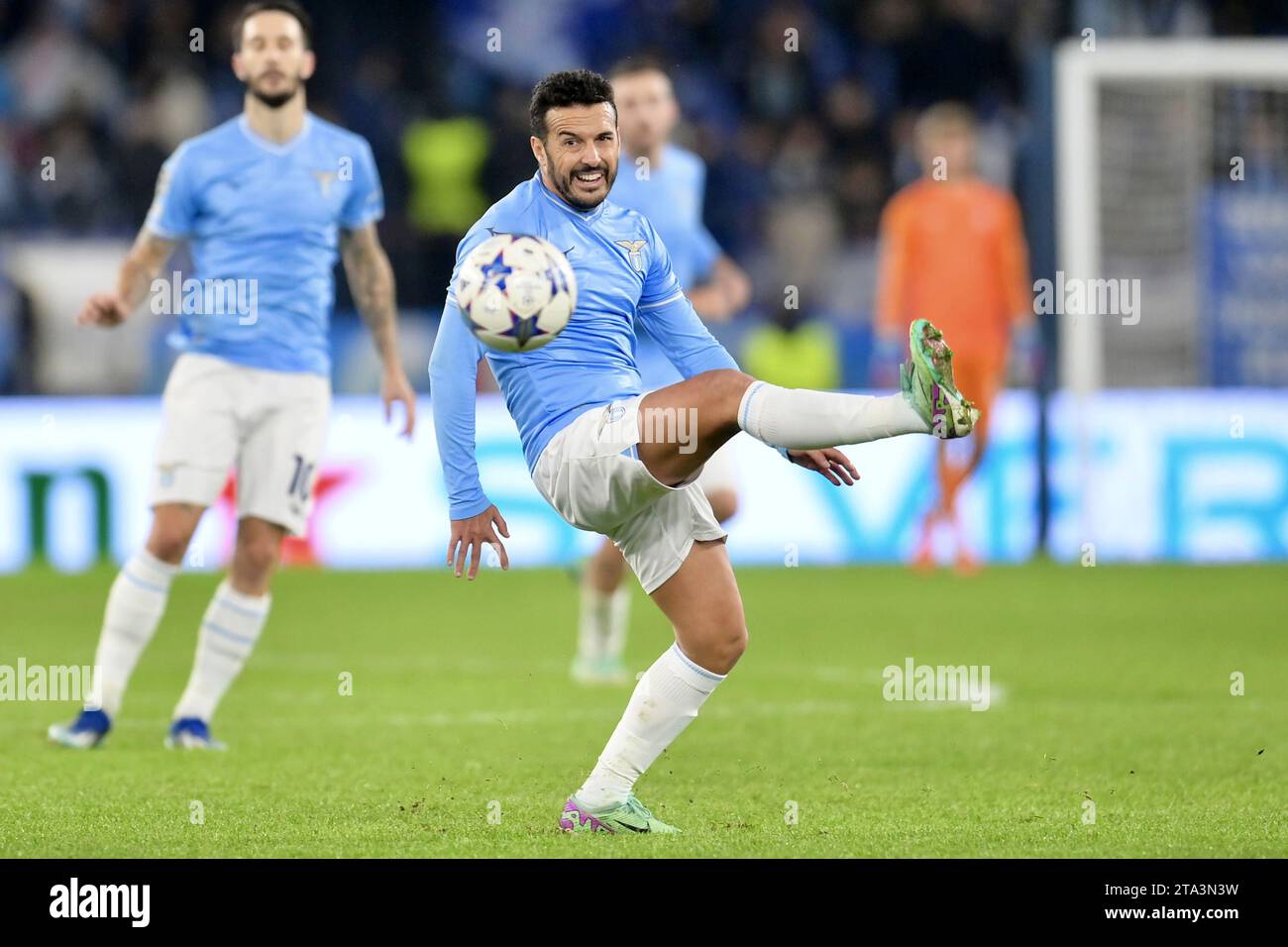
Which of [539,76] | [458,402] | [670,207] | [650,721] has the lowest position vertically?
[650,721]

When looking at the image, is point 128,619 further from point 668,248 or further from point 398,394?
point 668,248

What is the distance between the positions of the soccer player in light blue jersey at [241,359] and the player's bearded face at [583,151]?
6.67 ft

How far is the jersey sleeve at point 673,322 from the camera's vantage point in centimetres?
585

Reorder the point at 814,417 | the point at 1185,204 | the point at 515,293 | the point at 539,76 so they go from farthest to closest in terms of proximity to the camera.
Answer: the point at 539,76 < the point at 1185,204 < the point at 515,293 < the point at 814,417

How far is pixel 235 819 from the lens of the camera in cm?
578

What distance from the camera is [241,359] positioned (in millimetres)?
7477

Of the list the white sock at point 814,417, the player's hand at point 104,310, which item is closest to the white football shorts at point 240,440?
the player's hand at point 104,310

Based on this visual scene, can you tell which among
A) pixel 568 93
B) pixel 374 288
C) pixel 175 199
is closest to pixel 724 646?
pixel 568 93

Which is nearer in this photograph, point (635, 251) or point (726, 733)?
point (635, 251)

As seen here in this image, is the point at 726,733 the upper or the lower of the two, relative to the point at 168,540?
lower

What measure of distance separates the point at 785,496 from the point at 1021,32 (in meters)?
6.69

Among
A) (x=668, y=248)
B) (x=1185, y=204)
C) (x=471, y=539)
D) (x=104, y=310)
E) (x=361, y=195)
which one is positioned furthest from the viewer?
(x=1185, y=204)

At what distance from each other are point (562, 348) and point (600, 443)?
1.31 feet

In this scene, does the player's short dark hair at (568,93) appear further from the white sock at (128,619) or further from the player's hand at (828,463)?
the white sock at (128,619)
